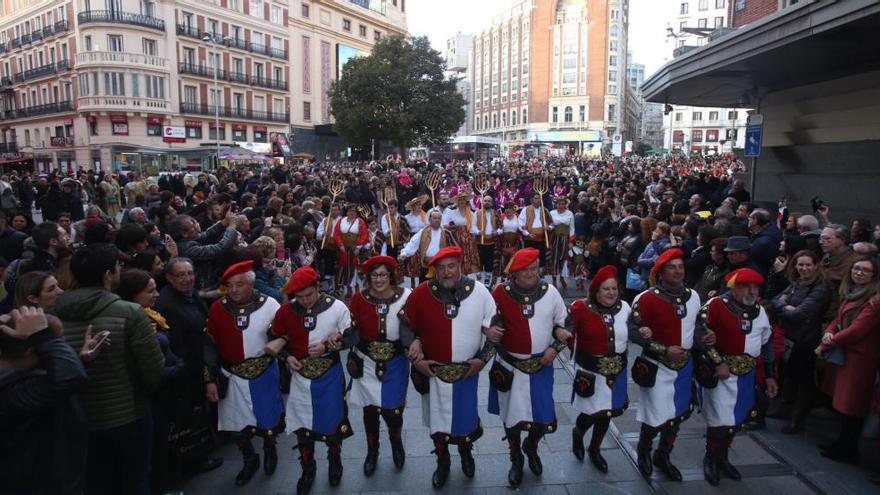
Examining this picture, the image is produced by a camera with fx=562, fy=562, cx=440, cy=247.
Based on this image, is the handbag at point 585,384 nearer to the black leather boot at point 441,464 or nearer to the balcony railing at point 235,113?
the black leather boot at point 441,464

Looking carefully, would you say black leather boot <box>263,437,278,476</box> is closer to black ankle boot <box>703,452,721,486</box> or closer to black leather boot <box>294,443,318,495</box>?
black leather boot <box>294,443,318,495</box>

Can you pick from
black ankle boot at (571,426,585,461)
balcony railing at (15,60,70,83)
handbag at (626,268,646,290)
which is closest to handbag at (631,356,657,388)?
black ankle boot at (571,426,585,461)

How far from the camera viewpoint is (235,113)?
145 ft

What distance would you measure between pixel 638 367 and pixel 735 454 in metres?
1.33

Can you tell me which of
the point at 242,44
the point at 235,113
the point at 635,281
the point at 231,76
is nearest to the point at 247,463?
the point at 635,281

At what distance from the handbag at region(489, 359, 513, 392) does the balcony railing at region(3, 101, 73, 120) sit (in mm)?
44762

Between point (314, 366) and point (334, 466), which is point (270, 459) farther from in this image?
point (314, 366)

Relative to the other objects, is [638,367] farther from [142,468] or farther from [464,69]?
[464,69]

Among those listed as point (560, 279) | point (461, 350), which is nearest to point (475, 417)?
point (461, 350)

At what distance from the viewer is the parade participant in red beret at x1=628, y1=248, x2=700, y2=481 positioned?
4152 mm

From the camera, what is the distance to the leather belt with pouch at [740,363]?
13.6 ft

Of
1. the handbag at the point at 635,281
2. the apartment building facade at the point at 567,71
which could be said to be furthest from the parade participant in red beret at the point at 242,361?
the apartment building facade at the point at 567,71

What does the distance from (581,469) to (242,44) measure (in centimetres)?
4693

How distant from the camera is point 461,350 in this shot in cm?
415
